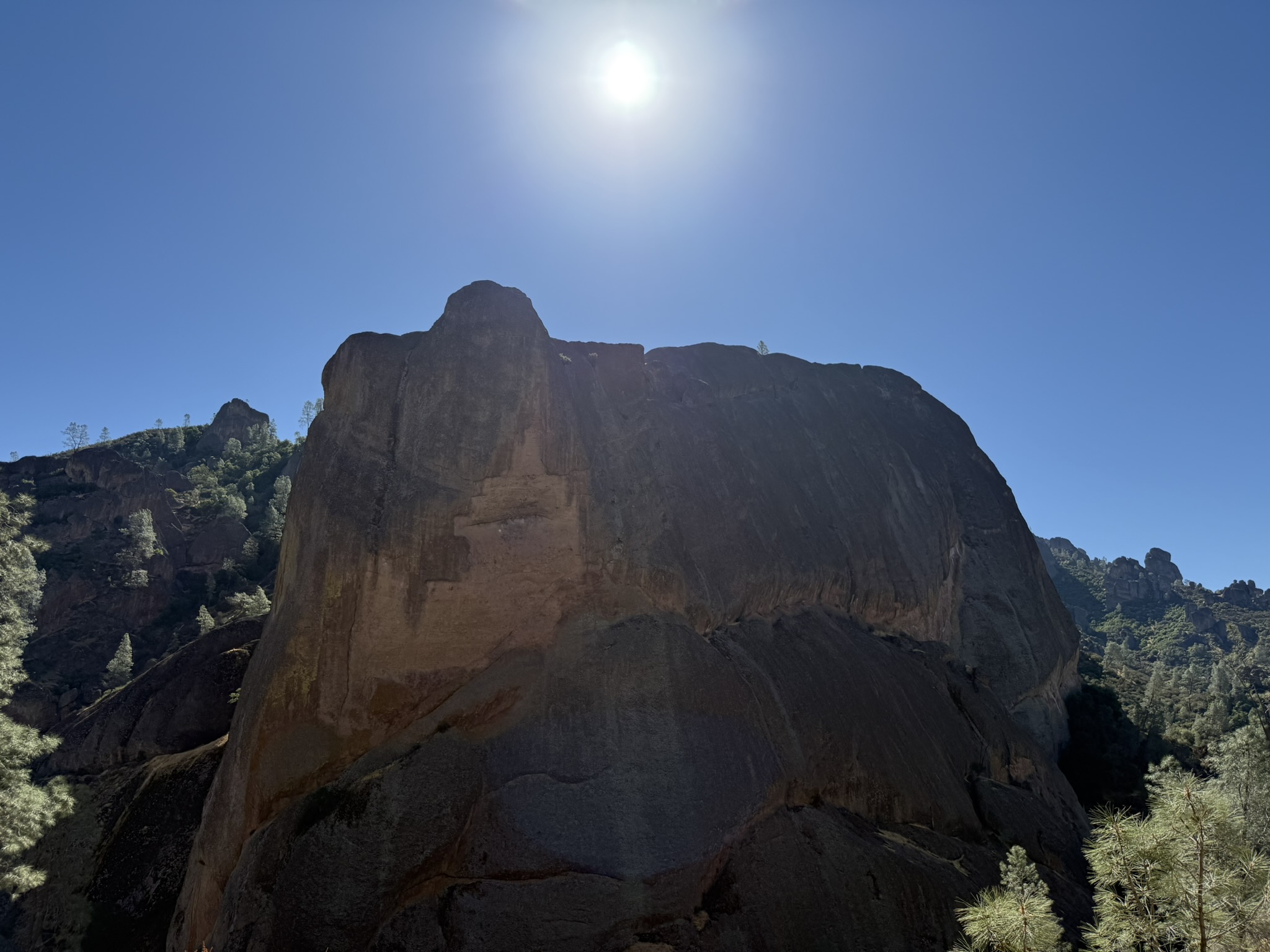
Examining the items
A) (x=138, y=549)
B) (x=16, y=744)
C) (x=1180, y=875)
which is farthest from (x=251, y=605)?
(x=1180, y=875)

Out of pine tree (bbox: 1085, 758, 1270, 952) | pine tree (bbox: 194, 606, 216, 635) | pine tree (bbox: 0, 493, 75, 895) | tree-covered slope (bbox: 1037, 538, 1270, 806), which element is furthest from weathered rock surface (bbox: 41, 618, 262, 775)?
tree-covered slope (bbox: 1037, 538, 1270, 806)

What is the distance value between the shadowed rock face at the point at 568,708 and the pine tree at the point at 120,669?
39.2 meters

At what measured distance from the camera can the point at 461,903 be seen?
16531mm

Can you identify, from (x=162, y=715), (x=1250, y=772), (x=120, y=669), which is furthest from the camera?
(x=120, y=669)

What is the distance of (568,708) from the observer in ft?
63.7

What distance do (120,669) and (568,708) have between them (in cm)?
4773

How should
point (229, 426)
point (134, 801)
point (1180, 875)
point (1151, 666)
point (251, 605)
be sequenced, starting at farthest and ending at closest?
1. point (229, 426)
2. point (1151, 666)
3. point (251, 605)
4. point (134, 801)
5. point (1180, 875)

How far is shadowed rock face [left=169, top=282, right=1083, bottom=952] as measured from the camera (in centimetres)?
1709

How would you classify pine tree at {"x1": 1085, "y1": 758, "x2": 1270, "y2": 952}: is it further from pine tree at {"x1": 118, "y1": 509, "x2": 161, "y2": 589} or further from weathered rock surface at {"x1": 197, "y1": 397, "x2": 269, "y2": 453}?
weathered rock surface at {"x1": 197, "y1": 397, "x2": 269, "y2": 453}

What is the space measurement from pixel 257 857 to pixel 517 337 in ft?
45.6

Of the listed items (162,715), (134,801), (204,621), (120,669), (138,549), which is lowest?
(134,801)

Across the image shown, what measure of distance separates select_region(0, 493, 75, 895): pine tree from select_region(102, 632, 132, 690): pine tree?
34.9 metres

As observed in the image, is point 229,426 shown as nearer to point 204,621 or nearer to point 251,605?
point 204,621

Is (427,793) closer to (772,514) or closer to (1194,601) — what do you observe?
(772,514)
